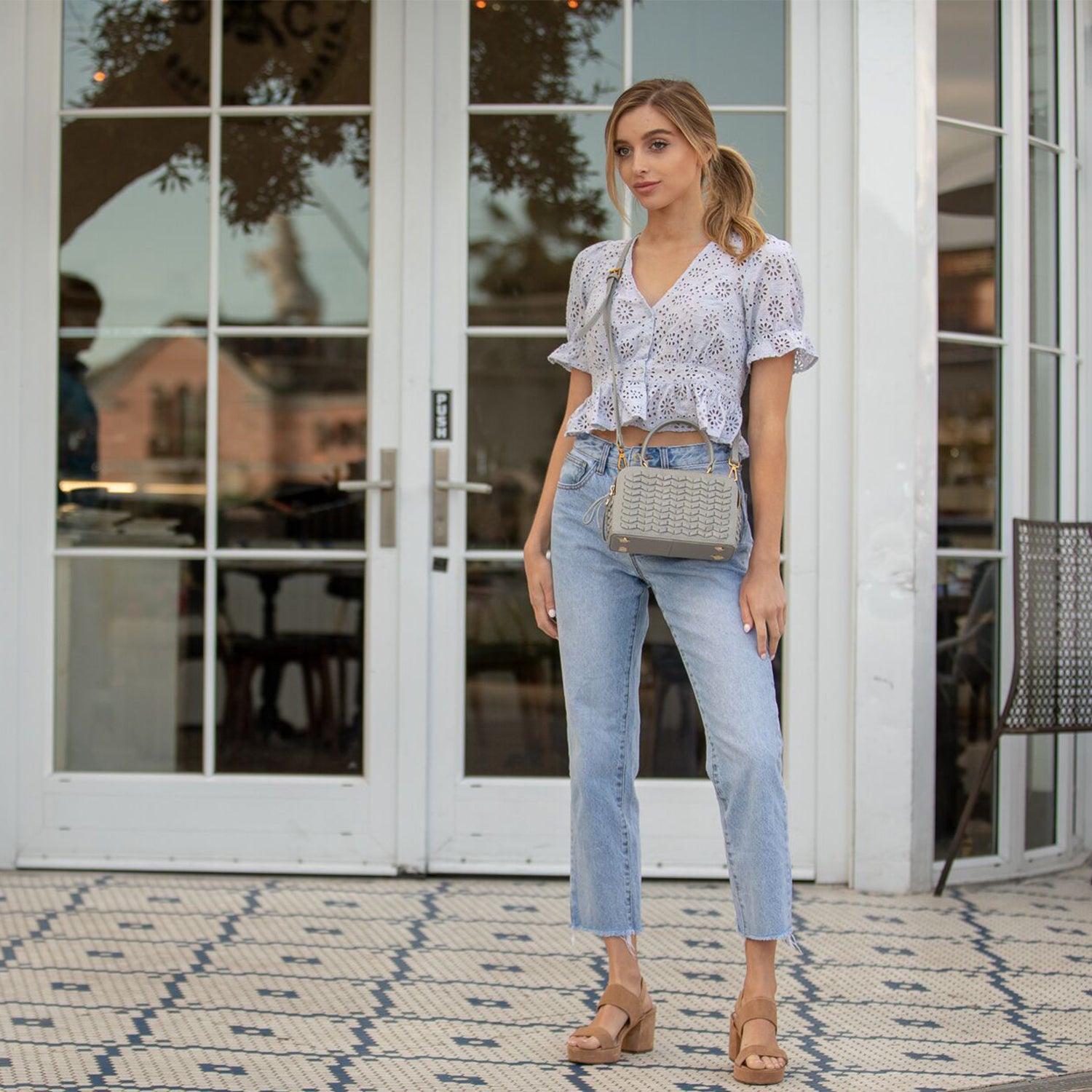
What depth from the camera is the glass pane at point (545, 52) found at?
130 inches

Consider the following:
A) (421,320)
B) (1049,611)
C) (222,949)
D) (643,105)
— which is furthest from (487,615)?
(643,105)

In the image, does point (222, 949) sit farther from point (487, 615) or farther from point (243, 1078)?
point (487, 615)

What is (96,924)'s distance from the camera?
114 inches

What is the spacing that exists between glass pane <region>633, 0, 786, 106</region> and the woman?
1230 mm

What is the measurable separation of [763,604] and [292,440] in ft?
5.28

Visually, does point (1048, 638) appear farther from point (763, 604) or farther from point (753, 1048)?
point (753, 1048)

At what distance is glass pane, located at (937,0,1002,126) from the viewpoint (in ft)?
10.9

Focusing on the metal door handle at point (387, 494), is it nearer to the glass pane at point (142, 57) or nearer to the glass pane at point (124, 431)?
the glass pane at point (124, 431)

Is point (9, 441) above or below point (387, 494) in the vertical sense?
above

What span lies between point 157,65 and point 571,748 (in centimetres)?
208

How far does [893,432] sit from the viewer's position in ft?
10.5

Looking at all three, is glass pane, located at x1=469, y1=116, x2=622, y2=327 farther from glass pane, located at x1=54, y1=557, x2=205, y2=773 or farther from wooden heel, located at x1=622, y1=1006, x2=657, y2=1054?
wooden heel, located at x1=622, y1=1006, x2=657, y2=1054

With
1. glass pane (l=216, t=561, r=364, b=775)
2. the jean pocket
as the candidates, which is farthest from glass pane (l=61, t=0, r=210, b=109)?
the jean pocket

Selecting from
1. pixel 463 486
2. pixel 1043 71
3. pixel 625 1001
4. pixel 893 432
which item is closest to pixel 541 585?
pixel 625 1001
